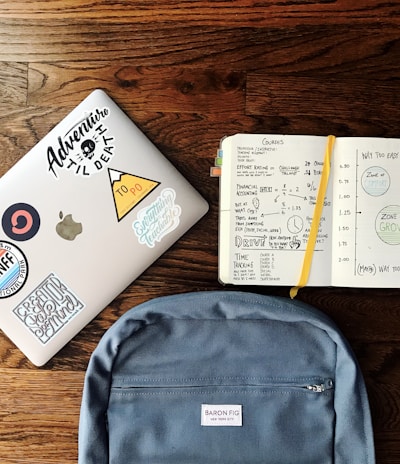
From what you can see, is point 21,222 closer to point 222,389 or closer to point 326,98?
point 222,389

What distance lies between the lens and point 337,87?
83 cm

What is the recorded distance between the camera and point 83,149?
80cm

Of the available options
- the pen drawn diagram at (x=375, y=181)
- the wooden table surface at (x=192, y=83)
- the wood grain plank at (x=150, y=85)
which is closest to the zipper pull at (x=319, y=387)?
the wooden table surface at (x=192, y=83)

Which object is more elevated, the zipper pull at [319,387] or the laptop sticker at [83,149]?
the laptop sticker at [83,149]

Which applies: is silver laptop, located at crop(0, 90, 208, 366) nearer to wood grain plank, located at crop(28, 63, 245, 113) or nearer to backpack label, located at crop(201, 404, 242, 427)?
wood grain plank, located at crop(28, 63, 245, 113)

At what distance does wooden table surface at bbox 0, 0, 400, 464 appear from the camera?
82 cm

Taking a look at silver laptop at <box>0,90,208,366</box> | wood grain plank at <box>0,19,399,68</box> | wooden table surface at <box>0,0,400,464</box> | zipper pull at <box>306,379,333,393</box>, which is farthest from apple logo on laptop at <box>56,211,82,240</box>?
zipper pull at <box>306,379,333,393</box>

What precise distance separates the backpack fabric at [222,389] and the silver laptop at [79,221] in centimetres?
7

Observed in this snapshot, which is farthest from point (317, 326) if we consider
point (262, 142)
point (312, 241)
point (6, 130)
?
point (6, 130)

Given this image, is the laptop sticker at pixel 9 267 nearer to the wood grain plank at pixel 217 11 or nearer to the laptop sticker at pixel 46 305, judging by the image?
the laptop sticker at pixel 46 305

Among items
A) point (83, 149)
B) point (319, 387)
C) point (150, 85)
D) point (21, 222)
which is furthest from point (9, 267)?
point (319, 387)

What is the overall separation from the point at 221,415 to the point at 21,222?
13.4 inches

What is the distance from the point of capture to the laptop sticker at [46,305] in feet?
2.57

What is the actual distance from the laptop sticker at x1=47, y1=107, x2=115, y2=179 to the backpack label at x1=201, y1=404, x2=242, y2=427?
326mm
